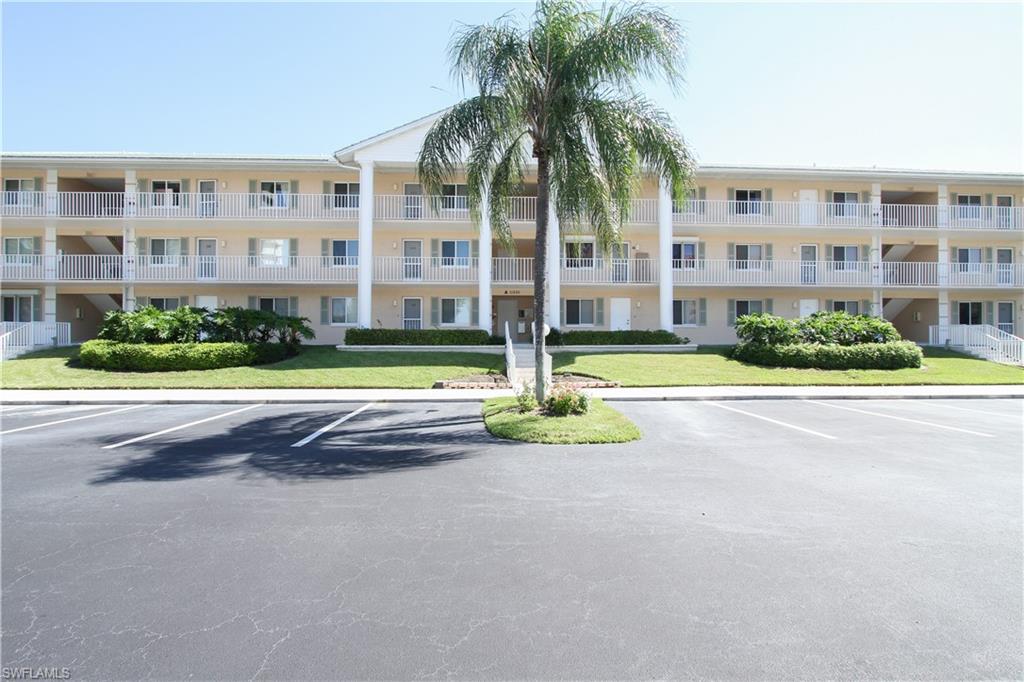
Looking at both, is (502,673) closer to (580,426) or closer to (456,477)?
(456,477)

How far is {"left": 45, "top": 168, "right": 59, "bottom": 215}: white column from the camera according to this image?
87.2 feet

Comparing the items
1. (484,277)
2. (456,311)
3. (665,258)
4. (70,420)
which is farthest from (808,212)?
(70,420)

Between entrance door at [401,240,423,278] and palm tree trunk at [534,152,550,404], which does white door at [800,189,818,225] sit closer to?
entrance door at [401,240,423,278]

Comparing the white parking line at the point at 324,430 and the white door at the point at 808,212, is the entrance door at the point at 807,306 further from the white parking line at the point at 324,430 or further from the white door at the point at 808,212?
the white parking line at the point at 324,430

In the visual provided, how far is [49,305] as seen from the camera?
88.8ft

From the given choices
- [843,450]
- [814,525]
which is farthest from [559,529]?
[843,450]

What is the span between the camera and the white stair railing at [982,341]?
80.4 feet

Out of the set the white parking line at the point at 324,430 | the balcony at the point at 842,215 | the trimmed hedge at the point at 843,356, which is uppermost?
the balcony at the point at 842,215

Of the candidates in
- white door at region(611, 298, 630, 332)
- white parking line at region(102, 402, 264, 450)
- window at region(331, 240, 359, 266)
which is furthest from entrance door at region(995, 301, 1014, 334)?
white parking line at region(102, 402, 264, 450)

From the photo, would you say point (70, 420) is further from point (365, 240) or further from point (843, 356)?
point (843, 356)

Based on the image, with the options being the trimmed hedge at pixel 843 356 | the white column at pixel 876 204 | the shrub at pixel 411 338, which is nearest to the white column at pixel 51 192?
the shrub at pixel 411 338

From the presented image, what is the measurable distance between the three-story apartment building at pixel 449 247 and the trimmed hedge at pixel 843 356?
20.9 feet

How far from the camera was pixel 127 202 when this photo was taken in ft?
87.5

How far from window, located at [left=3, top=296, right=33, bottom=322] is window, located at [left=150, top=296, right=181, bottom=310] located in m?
6.16
